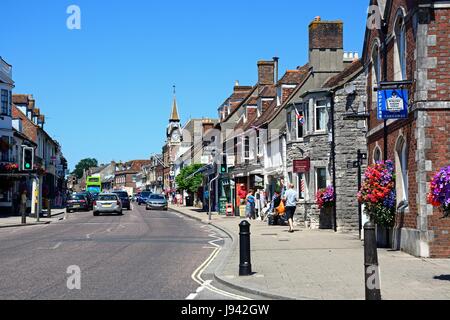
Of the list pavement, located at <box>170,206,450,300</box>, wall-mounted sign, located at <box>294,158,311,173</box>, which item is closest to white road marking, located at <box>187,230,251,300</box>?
pavement, located at <box>170,206,450,300</box>

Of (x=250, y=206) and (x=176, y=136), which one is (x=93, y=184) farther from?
(x=250, y=206)

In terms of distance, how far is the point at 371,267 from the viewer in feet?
28.5

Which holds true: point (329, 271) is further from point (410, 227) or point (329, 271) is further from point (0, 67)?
point (0, 67)

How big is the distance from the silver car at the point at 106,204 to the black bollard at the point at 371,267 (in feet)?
114

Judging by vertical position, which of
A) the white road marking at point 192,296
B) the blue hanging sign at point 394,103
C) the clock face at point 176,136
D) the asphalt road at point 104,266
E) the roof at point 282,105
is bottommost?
the white road marking at point 192,296

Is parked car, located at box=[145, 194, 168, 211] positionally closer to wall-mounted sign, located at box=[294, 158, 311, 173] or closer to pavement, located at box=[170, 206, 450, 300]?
wall-mounted sign, located at box=[294, 158, 311, 173]

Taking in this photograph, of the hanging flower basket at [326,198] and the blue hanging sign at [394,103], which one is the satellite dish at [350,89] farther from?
the blue hanging sign at [394,103]

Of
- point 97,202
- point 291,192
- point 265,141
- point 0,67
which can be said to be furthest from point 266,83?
point 291,192

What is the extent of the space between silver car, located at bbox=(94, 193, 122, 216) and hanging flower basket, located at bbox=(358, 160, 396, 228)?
1113 inches

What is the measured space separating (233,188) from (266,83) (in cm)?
842

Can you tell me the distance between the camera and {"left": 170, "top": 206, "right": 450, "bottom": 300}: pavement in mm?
9445

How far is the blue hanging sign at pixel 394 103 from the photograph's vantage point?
14711 mm

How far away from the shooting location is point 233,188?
4656 cm

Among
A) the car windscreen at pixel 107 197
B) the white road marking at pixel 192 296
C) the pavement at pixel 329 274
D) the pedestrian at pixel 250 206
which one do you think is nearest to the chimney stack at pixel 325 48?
the pedestrian at pixel 250 206
